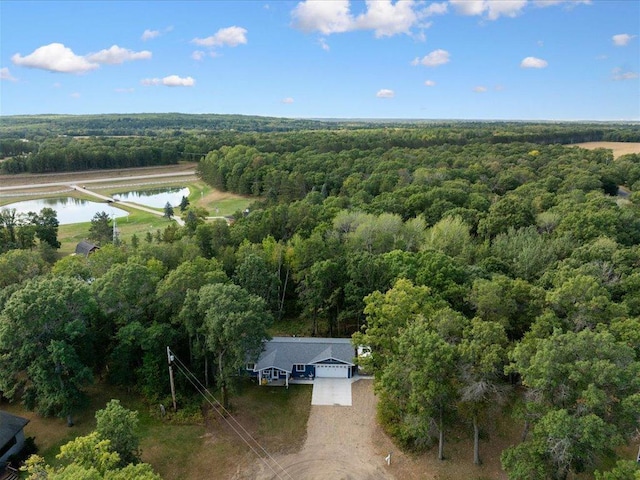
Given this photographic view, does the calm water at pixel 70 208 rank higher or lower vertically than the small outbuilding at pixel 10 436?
higher

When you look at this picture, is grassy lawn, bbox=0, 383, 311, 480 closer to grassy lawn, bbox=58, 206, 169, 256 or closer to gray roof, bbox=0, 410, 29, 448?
gray roof, bbox=0, 410, 29, 448

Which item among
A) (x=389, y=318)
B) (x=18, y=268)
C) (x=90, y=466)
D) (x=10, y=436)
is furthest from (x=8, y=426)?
(x=389, y=318)

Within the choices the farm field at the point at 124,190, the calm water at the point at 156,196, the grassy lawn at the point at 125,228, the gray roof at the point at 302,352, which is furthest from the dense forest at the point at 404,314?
the calm water at the point at 156,196

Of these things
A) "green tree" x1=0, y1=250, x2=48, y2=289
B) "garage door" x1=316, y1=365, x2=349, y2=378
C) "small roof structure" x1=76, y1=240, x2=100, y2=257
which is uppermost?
"green tree" x1=0, y1=250, x2=48, y2=289

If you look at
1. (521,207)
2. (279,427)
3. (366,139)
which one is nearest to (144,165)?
(366,139)

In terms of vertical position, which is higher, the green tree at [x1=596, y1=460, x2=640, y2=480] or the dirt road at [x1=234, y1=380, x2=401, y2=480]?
the green tree at [x1=596, y1=460, x2=640, y2=480]

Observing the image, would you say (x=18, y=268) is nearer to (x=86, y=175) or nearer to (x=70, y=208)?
(x=70, y=208)

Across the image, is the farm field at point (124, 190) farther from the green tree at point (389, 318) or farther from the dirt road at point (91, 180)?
the green tree at point (389, 318)

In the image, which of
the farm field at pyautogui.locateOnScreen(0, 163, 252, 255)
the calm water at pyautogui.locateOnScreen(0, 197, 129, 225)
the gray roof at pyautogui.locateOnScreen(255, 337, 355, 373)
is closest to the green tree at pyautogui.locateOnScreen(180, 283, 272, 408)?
the gray roof at pyautogui.locateOnScreen(255, 337, 355, 373)
